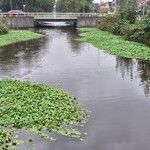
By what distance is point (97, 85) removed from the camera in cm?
2580

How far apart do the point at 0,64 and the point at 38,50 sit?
11.3 m

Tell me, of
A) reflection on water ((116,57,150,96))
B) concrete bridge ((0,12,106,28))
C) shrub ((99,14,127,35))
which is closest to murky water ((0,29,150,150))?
reflection on water ((116,57,150,96))

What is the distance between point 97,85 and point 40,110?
24.6ft

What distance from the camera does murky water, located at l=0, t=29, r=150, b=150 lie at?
16.1 meters

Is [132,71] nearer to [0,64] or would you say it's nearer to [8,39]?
[0,64]

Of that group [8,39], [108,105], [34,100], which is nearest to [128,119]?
[108,105]

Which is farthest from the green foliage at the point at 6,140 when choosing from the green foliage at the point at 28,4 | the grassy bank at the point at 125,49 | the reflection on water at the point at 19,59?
the green foliage at the point at 28,4

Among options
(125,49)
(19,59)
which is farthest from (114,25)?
(19,59)

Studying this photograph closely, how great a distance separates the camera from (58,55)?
42094 millimetres

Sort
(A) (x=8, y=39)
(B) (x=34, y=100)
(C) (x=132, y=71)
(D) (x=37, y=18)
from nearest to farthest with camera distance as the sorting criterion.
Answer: (B) (x=34, y=100), (C) (x=132, y=71), (A) (x=8, y=39), (D) (x=37, y=18)

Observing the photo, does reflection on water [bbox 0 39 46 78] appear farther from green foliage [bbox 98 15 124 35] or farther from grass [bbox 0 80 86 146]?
green foliage [bbox 98 15 124 35]

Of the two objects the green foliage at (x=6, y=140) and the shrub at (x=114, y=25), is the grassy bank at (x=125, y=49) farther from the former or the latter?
the green foliage at (x=6, y=140)

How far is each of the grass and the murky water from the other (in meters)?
0.62

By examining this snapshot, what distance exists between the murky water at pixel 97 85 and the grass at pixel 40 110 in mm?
621
